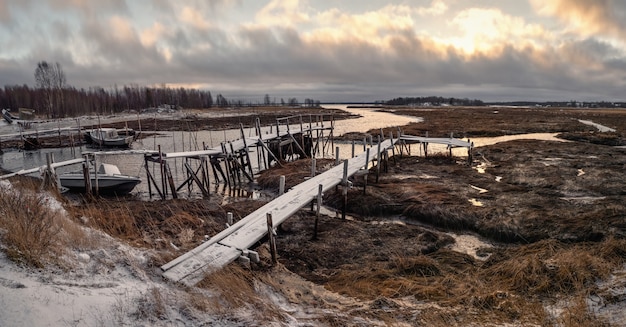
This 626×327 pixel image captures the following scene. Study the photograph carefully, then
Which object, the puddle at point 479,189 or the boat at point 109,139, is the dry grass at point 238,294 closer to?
the puddle at point 479,189

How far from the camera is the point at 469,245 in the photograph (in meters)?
10.8

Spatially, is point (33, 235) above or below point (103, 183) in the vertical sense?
above

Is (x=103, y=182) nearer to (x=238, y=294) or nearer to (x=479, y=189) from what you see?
(x=238, y=294)

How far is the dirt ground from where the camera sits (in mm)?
5949

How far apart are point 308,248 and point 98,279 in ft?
19.8

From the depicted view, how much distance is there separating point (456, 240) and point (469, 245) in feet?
1.51

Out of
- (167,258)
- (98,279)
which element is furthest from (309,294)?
(98,279)

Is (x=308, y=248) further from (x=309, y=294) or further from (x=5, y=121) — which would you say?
(x=5, y=121)

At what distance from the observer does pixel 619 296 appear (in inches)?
227

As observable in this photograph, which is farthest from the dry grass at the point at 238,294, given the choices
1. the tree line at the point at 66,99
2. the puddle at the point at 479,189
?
the tree line at the point at 66,99

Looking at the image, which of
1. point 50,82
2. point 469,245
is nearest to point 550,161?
point 469,245

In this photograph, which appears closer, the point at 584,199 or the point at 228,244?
the point at 228,244

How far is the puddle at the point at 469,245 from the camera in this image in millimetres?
9977

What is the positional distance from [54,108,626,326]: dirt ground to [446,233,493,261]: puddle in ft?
0.26
